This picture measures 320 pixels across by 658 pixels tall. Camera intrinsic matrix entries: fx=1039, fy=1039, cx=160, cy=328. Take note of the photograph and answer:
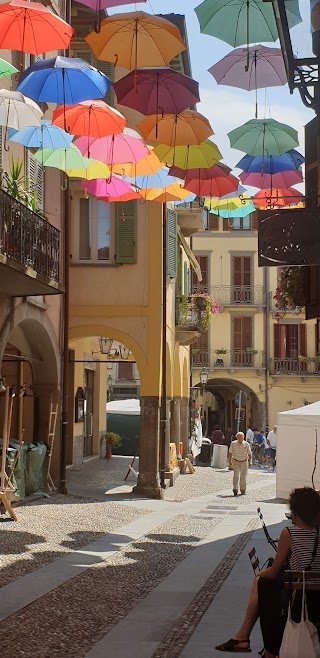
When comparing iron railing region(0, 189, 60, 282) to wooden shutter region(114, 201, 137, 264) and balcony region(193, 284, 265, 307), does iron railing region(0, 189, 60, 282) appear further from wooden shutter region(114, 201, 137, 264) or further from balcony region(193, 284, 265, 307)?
balcony region(193, 284, 265, 307)

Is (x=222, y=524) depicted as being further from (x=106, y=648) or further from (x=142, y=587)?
(x=106, y=648)

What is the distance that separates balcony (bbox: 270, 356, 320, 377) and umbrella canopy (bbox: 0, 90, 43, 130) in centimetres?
4015

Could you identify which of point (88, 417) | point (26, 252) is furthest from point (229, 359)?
point (26, 252)

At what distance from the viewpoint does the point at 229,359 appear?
52.7 m

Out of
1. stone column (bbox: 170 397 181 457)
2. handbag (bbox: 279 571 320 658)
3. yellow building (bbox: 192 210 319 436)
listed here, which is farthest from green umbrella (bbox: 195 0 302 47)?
yellow building (bbox: 192 210 319 436)

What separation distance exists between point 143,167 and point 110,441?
59.1 ft

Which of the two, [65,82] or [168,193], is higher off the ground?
[65,82]

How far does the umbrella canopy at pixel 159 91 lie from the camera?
12.1 meters

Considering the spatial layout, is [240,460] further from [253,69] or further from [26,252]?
[253,69]

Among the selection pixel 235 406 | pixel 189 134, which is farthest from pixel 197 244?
pixel 189 134

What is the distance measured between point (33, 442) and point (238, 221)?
3475cm

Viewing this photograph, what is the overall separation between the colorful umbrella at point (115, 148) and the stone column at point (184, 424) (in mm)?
19120

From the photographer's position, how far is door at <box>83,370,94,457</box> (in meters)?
31.2

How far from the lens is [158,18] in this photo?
11125mm
